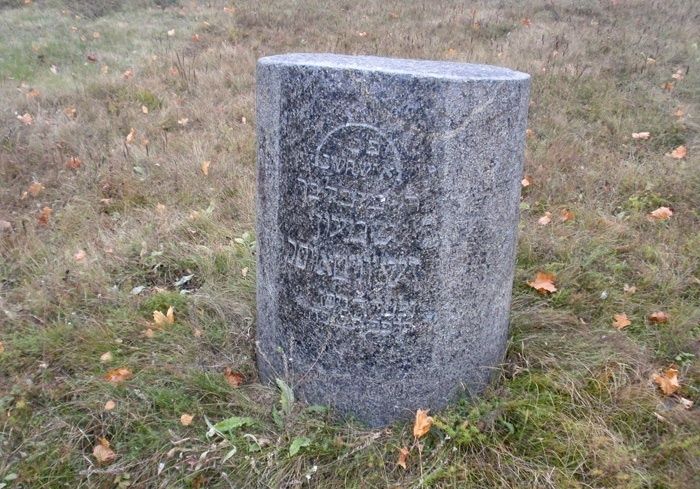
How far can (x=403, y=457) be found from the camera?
6.85 ft

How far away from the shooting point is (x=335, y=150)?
1.89 m

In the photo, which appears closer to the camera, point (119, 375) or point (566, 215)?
point (119, 375)

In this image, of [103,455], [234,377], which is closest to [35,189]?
[234,377]

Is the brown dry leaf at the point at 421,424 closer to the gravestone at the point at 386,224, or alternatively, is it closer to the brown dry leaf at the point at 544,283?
the gravestone at the point at 386,224

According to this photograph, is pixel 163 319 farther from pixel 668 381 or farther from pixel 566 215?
pixel 566 215

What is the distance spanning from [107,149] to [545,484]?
4.20 meters

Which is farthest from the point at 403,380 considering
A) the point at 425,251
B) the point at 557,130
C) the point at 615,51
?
the point at 615,51

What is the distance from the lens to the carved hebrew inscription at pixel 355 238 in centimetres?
187

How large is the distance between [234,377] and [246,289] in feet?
2.07

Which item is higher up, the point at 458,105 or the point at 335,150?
the point at 458,105

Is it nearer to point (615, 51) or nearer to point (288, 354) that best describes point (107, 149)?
point (288, 354)

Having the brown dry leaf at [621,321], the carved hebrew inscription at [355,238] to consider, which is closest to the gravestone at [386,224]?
the carved hebrew inscription at [355,238]

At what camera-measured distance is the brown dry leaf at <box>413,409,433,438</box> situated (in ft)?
7.00

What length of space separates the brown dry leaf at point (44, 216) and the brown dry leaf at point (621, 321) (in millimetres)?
3454
